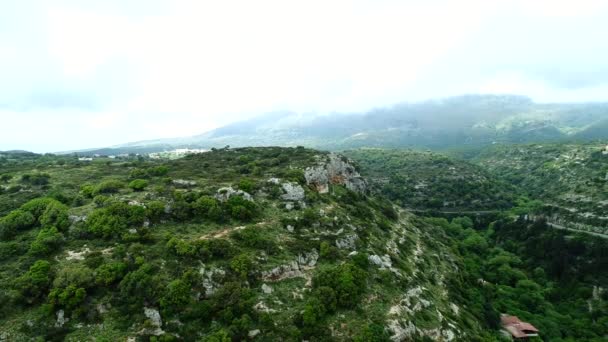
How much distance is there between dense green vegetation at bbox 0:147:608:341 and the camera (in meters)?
39.6

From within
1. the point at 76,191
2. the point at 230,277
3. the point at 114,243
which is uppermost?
the point at 76,191

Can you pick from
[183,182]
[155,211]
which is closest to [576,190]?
[183,182]

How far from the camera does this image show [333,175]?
299 feet

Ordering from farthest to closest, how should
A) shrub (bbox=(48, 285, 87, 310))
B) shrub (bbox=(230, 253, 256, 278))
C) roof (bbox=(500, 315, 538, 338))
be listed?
roof (bbox=(500, 315, 538, 338)), shrub (bbox=(230, 253, 256, 278)), shrub (bbox=(48, 285, 87, 310))

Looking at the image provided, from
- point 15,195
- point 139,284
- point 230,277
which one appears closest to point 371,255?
point 230,277

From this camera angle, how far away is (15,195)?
224 ft

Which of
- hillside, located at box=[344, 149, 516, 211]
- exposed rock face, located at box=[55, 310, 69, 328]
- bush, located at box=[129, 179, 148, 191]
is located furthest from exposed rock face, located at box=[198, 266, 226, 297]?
hillside, located at box=[344, 149, 516, 211]

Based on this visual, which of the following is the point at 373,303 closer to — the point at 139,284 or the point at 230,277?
the point at 230,277

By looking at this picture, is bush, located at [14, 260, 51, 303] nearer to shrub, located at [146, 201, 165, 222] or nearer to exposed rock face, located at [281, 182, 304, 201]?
shrub, located at [146, 201, 165, 222]

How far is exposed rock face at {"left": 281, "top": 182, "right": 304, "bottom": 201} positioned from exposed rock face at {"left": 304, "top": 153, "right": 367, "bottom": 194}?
766 cm

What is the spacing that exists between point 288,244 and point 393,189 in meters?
130

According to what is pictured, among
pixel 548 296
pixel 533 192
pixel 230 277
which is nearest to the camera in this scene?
pixel 230 277

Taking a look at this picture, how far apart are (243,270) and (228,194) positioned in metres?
20.5

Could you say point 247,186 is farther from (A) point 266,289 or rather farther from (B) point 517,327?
(B) point 517,327
